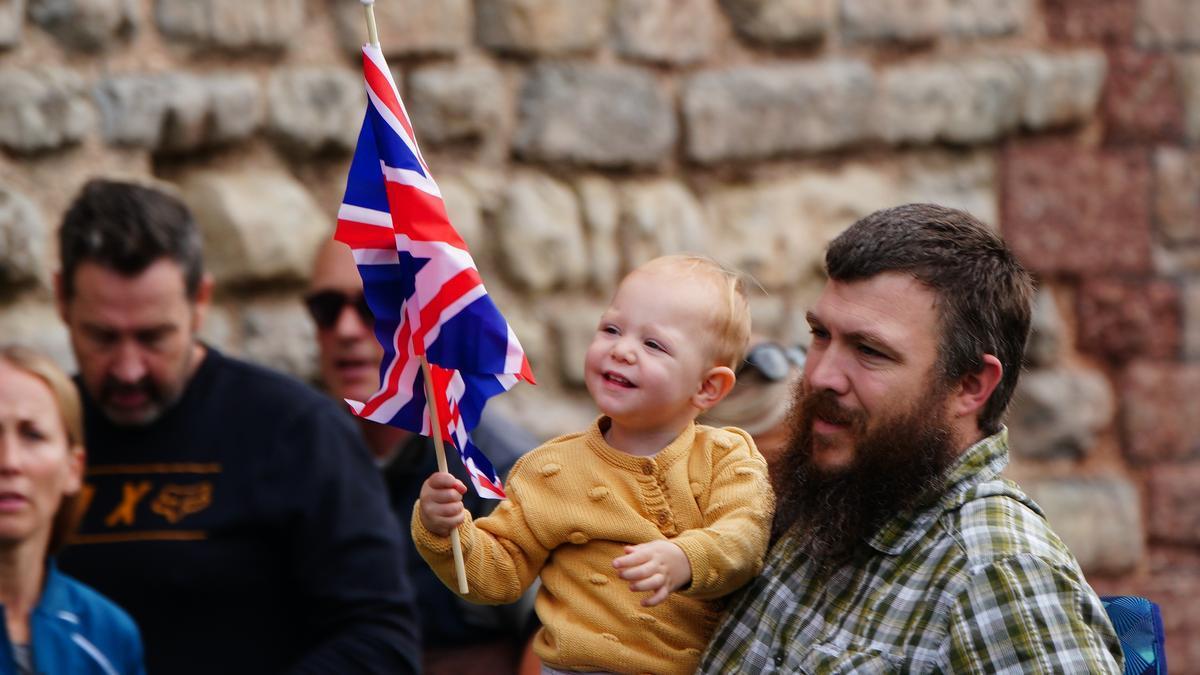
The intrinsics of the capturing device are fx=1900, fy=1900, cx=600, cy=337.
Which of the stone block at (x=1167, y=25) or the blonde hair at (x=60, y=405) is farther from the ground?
the stone block at (x=1167, y=25)

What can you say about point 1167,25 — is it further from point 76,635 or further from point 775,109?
point 76,635

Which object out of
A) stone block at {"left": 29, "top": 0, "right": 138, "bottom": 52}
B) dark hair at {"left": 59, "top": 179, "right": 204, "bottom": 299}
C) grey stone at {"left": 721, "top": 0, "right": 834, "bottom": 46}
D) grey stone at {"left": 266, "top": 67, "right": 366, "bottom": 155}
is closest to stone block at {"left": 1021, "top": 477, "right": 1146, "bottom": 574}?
grey stone at {"left": 721, "top": 0, "right": 834, "bottom": 46}

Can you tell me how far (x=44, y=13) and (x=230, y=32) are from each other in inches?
19.3

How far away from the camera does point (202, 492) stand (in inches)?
163

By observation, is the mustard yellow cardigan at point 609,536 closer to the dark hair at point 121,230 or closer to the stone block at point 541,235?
the dark hair at point 121,230

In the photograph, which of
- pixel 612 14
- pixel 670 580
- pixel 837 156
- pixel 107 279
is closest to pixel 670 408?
pixel 670 580

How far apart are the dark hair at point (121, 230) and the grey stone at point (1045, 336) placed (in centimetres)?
322

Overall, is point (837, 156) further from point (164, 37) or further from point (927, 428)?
point (927, 428)

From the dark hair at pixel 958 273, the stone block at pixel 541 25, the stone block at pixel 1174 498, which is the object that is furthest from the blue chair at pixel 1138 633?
the stone block at pixel 1174 498

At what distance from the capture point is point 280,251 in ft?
15.8

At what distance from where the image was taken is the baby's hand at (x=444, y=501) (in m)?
2.76

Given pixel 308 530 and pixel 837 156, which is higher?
pixel 837 156

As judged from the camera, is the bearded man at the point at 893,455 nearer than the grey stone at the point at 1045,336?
Yes

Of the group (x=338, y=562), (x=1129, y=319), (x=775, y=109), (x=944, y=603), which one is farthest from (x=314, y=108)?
(x=1129, y=319)
